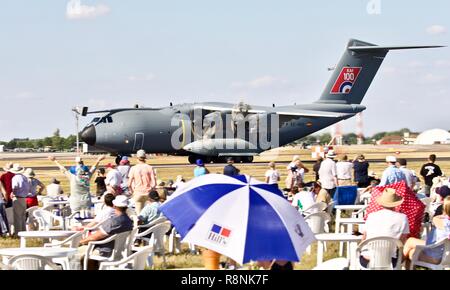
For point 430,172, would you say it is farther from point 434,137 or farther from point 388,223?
point 434,137

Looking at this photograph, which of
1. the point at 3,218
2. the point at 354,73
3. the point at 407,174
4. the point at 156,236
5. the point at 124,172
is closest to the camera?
the point at 156,236

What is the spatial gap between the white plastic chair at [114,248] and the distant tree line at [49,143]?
257 ft

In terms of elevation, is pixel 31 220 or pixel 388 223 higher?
pixel 388 223

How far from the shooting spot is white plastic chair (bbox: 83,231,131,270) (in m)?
10.1

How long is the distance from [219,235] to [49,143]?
92743 millimetres

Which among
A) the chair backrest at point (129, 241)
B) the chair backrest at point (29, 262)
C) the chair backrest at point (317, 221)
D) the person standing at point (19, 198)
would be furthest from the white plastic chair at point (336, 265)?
the person standing at point (19, 198)

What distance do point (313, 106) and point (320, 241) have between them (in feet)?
116

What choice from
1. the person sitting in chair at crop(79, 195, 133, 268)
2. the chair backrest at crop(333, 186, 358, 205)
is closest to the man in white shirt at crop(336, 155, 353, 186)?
the chair backrest at crop(333, 186, 358, 205)

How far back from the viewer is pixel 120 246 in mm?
10328

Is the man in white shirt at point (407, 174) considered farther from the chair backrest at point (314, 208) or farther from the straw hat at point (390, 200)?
the straw hat at point (390, 200)

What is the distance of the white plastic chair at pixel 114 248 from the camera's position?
398 inches

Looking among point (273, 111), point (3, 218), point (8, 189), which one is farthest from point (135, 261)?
point (273, 111)
